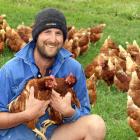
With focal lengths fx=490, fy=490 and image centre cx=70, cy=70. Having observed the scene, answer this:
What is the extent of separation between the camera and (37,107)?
4328 mm

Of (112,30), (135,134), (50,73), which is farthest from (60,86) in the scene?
(112,30)

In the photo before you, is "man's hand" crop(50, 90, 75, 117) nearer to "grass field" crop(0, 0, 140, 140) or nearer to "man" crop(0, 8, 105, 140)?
"man" crop(0, 8, 105, 140)

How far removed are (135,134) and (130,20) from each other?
28.2ft

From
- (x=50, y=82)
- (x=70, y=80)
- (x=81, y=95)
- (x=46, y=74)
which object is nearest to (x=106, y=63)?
(x=81, y=95)

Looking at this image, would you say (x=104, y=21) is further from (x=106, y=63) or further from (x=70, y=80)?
(x=70, y=80)

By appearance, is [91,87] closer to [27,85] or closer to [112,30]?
[27,85]

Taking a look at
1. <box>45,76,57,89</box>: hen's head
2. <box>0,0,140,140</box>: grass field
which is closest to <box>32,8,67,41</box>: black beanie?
<box>45,76,57,89</box>: hen's head

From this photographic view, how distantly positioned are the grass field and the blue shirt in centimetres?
119

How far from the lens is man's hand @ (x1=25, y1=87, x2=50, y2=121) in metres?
4.33

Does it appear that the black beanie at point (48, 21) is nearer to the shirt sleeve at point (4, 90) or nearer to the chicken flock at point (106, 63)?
the shirt sleeve at point (4, 90)

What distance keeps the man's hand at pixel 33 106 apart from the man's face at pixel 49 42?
16.5 inches

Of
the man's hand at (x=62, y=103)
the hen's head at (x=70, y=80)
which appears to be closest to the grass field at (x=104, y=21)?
the man's hand at (x=62, y=103)

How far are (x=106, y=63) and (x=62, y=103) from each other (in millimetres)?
3599

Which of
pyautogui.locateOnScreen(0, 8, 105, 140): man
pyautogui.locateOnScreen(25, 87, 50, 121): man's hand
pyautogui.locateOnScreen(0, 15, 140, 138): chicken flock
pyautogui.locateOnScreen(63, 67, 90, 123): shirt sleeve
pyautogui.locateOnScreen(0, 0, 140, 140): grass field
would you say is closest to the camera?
pyautogui.locateOnScreen(25, 87, 50, 121): man's hand
